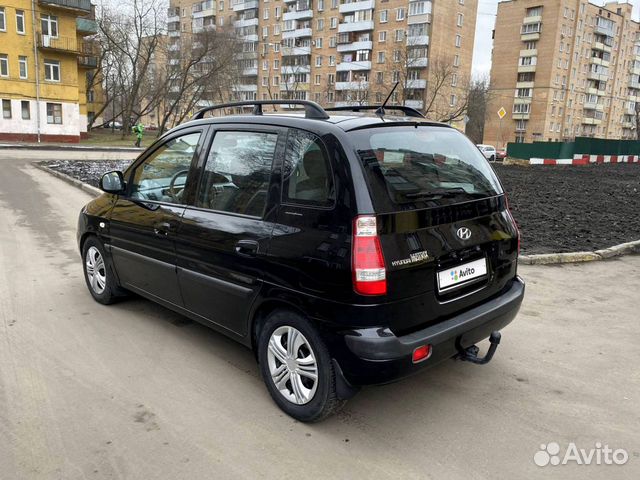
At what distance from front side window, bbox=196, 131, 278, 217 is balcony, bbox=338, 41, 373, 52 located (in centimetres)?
7432

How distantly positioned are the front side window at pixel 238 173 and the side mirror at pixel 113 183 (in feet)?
3.98

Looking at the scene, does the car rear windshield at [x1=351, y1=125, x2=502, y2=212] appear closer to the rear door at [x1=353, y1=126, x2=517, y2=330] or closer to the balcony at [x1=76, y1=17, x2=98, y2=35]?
the rear door at [x1=353, y1=126, x2=517, y2=330]

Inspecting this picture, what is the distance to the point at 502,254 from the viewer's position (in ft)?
11.7

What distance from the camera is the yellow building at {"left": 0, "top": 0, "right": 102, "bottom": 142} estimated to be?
38.4 metres

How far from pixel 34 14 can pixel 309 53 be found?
46.4m

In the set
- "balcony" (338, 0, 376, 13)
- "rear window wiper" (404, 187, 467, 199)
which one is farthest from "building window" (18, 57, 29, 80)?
"balcony" (338, 0, 376, 13)

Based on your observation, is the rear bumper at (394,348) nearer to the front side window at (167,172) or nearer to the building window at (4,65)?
the front side window at (167,172)

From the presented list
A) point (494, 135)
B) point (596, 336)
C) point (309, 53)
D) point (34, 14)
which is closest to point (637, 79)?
point (494, 135)

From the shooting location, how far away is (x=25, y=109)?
39.4 m

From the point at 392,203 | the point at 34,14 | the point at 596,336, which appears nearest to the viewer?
the point at 392,203

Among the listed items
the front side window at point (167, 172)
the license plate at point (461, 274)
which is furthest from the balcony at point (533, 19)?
the license plate at point (461, 274)

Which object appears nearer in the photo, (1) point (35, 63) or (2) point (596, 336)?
(2) point (596, 336)

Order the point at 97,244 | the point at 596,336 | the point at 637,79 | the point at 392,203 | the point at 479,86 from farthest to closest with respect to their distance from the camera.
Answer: the point at 637,79
the point at 479,86
the point at 97,244
the point at 596,336
the point at 392,203

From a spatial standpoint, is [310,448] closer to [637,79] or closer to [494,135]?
[494,135]
